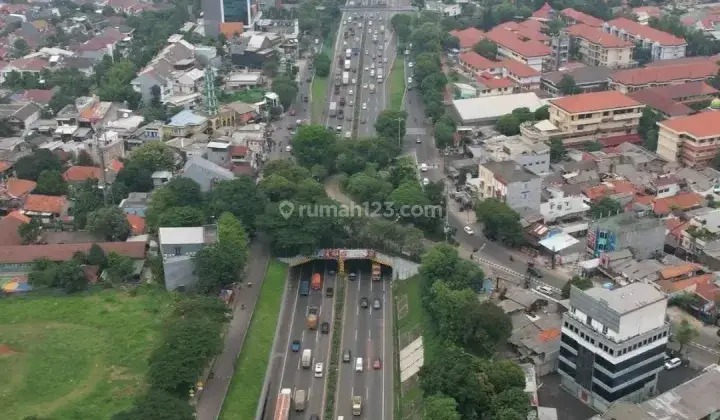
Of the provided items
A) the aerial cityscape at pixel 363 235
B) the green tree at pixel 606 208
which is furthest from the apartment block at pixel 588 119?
the green tree at pixel 606 208

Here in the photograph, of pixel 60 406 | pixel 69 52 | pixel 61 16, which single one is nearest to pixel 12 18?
pixel 61 16

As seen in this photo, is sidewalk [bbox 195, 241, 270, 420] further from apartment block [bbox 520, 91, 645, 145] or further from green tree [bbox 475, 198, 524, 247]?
apartment block [bbox 520, 91, 645, 145]

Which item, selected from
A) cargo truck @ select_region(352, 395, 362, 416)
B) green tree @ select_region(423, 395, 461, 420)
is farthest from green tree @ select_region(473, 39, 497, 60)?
green tree @ select_region(423, 395, 461, 420)

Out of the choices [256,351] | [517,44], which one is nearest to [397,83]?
[517,44]

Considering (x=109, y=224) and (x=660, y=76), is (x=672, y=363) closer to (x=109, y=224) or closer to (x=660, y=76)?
(x=109, y=224)

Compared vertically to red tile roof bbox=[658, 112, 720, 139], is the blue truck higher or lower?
lower
